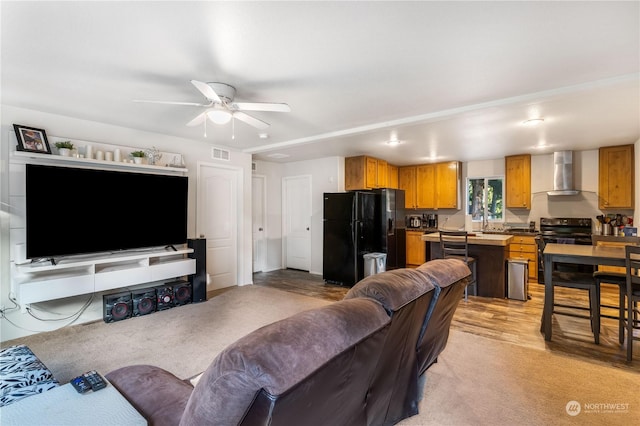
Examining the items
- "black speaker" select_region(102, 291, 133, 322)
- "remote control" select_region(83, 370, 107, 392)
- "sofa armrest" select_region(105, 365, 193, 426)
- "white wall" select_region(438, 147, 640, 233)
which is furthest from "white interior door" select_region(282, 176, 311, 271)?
"remote control" select_region(83, 370, 107, 392)

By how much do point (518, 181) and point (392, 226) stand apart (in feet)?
8.81

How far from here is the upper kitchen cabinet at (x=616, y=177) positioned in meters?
5.11

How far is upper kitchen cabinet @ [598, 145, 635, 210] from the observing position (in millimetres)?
5113

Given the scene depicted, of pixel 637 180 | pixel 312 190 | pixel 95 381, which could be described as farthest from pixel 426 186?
pixel 95 381

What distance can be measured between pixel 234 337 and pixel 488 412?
7.78ft

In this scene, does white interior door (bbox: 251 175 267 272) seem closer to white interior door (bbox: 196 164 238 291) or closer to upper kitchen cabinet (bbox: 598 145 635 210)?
white interior door (bbox: 196 164 238 291)

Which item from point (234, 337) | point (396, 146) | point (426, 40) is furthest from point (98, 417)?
point (396, 146)

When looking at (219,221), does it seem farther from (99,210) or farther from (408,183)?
(408,183)

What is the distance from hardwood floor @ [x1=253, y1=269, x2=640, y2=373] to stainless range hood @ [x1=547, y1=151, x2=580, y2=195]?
1.76 metres

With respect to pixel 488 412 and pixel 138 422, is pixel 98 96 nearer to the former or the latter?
pixel 138 422

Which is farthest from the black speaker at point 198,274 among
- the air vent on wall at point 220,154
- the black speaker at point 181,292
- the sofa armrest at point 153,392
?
the sofa armrest at point 153,392

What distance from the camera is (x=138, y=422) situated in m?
1.21

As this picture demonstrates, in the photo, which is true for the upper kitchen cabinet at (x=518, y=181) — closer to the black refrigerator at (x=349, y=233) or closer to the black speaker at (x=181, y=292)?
the black refrigerator at (x=349, y=233)

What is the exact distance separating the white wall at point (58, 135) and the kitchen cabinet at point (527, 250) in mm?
5771
